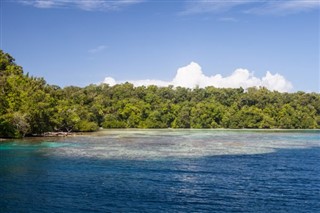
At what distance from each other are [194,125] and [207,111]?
7.49 m

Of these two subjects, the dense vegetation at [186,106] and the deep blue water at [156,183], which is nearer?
the deep blue water at [156,183]

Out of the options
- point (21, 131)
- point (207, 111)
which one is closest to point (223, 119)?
point (207, 111)

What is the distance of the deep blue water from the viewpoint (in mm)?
24750

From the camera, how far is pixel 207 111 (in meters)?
150

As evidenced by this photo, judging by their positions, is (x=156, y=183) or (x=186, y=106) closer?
(x=156, y=183)

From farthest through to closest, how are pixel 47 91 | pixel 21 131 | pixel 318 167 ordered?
pixel 47 91
pixel 21 131
pixel 318 167

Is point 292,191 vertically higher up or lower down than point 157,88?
lower down

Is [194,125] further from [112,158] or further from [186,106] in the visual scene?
[112,158]

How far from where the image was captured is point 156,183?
31.7 meters

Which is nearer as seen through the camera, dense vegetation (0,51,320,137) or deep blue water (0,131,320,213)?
deep blue water (0,131,320,213)

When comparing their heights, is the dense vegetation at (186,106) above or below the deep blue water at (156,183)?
above

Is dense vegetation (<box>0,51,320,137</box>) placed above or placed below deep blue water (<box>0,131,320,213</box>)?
above

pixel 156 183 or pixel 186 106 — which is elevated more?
pixel 186 106

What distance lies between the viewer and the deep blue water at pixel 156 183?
81.2ft
